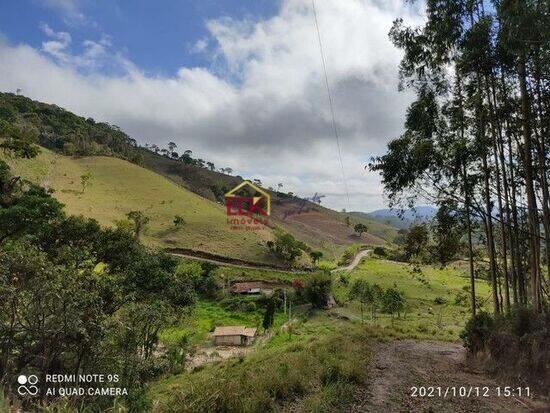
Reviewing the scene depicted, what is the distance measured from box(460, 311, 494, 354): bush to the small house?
101 feet

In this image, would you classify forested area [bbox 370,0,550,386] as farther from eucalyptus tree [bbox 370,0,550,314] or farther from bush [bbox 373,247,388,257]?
bush [bbox 373,247,388,257]

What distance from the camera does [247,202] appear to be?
131 m

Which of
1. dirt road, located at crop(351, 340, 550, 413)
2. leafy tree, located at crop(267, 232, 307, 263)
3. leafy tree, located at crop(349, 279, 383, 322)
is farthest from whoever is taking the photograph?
leafy tree, located at crop(267, 232, 307, 263)

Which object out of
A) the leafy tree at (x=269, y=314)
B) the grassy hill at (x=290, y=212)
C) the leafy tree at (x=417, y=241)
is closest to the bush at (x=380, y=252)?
the grassy hill at (x=290, y=212)

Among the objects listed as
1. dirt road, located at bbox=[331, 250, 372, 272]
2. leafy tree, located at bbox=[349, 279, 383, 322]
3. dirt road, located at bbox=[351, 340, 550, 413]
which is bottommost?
dirt road, located at bbox=[351, 340, 550, 413]

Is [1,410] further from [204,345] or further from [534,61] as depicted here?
[204,345]

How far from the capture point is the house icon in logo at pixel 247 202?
124 meters

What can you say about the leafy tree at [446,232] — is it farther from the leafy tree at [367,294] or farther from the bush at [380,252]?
the bush at [380,252]

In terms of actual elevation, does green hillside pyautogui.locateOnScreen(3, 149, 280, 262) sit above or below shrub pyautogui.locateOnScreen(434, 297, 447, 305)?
above

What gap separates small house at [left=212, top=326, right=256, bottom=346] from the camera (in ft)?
152

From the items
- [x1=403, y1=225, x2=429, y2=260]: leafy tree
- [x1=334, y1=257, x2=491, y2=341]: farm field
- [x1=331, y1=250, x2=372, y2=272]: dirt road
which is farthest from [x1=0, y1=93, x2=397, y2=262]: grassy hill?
[x1=403, y1=225, x2=429, y2=260]: leafy tree

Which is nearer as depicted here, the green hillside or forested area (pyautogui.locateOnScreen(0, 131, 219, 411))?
forested area (pyautogui.locateOnScreen(0, 131, 219, 411))

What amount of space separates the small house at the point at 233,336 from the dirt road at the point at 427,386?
2976cm

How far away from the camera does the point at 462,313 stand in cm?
5709
